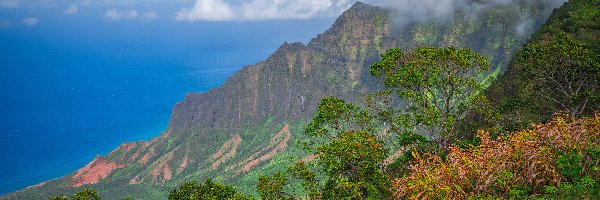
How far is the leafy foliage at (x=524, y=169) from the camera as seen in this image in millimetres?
18359

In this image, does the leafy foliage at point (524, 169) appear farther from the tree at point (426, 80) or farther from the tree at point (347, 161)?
the tree at point (426, 80)

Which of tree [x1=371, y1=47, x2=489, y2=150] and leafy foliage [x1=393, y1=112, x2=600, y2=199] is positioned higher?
tree [x1=371, y1=47, x2=489, y2=150]

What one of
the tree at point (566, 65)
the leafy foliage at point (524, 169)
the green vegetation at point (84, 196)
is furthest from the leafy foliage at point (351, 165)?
the green vegetation at point (84, 196)

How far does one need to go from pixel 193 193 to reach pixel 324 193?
1090cm

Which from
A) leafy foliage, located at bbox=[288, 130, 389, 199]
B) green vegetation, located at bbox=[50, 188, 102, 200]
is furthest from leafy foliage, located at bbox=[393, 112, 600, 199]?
Answer: green vegetation, located at bbox=[50, 188, 102, 200]

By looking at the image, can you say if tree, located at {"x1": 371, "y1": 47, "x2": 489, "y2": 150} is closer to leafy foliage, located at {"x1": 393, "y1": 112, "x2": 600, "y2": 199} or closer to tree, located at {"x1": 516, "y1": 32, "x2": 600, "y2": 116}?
tree, located at {"x1": 516, "y1": 32, "x2": 600, "y2": 116}

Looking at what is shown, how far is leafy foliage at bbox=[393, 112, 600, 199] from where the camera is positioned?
18.4 metres

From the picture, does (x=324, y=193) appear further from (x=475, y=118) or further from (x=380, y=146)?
(x=475, y=118)

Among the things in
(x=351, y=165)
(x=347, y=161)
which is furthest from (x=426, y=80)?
(x=347, y=161)

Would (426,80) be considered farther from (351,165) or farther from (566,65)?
(566,65)

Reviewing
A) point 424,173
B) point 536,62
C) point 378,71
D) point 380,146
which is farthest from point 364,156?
point 536,62

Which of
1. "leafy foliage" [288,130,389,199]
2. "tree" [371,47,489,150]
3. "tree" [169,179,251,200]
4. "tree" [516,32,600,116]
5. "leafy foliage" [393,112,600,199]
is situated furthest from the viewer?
"tree" [169,179,251,200]

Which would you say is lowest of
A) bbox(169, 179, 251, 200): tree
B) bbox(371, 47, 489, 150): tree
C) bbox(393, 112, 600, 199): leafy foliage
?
bbox(393, 112, 600, 199): leafy foliage

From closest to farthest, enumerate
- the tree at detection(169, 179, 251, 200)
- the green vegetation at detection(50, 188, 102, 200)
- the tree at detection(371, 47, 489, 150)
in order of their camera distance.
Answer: the tree at detection(371, 47, 489, 150)
the tree at detection(169, 179, 251, 200)
the green vegetation at detection(50, 188, 102, 200)
